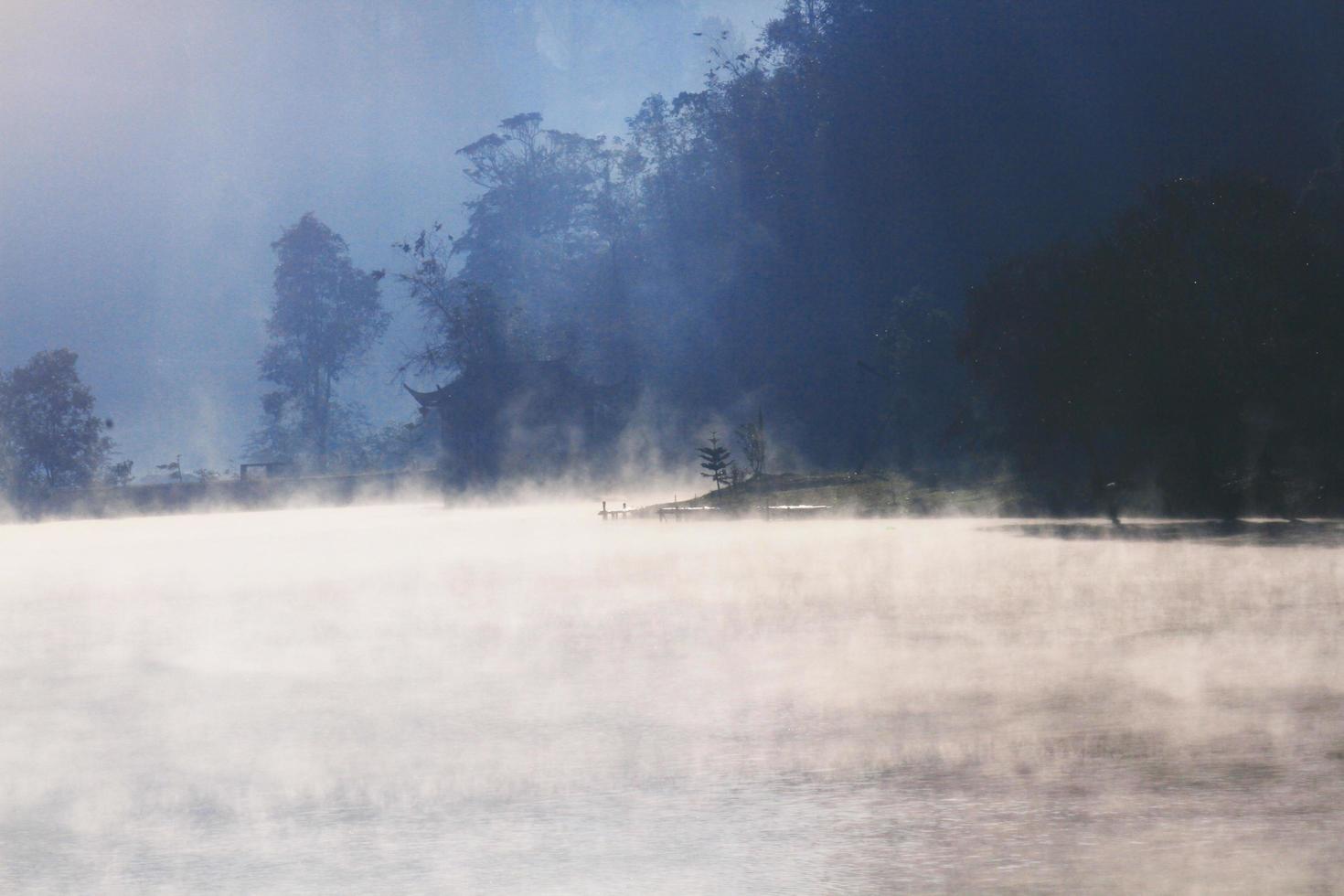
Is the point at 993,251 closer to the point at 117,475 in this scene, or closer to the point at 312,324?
the point at 117,475

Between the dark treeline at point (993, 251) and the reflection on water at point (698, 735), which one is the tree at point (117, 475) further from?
the reflection on water at point (698, 735)

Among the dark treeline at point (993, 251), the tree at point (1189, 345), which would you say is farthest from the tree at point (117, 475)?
the tree at point (1189, 345)

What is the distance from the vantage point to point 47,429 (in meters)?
69.3

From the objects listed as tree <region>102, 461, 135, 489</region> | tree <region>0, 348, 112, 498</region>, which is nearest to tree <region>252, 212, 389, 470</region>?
tree <region>102, 461, 135, 489</region>

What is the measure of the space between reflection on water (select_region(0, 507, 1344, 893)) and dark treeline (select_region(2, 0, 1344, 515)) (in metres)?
11.7

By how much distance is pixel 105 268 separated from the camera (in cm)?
15700

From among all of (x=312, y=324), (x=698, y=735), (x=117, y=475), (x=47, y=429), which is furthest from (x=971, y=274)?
(x=312, y=324)

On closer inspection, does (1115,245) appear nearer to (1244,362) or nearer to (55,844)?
(1244,362)

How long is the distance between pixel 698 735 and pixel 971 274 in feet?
175

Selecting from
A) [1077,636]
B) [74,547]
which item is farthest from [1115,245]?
[74,547]

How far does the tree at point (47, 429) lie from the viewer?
68.7 metres

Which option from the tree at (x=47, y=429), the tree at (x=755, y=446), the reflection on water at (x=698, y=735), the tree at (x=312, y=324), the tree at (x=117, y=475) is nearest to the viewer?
the reflection on water at (x=698, y=735)

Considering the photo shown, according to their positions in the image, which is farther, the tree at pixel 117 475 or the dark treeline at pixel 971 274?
the tree at pixel 117 475

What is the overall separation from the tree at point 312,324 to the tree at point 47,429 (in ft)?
107
